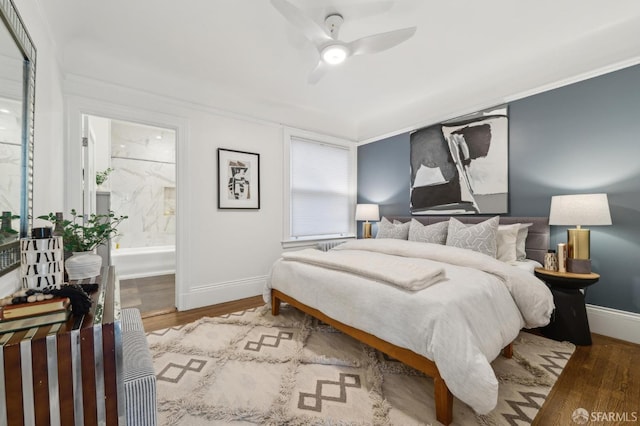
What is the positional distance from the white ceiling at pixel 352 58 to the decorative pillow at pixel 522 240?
4.55 ft

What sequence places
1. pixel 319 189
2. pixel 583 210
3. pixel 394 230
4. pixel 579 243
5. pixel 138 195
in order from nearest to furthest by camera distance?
pixel 583 210 < pixel 579 243 < pixel 394 230 < pixel 319 189 < pixel 138 195

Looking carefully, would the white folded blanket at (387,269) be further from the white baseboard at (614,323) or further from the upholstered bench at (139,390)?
the white baseboard at (614,323)

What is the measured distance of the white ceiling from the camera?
2107 millimetres

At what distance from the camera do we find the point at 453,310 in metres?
1.43

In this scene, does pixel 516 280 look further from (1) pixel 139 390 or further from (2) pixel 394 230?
(1) pixel 139 390

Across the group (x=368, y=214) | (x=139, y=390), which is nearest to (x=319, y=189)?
(x=368, y=214)

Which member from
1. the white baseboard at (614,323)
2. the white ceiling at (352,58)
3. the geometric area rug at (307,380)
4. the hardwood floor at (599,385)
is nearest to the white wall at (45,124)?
the white ceiling at (352,58)

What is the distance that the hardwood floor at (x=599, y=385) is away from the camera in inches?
58.2

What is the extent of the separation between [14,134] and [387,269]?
2.09 metres

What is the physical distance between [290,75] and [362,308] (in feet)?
8.55

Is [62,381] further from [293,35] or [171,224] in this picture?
[171,224]

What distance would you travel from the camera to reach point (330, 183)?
4484mm

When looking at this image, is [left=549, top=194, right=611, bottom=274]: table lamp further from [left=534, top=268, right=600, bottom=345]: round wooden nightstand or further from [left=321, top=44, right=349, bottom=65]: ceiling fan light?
[left=321, top=44, right=349, bottom=65]: ceiling fan light

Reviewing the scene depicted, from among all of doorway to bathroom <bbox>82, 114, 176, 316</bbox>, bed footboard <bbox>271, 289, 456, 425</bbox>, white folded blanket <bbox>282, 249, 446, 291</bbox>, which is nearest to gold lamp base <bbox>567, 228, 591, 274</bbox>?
white folded blanket <bbox>282, 249, 446, 291</bbox>
